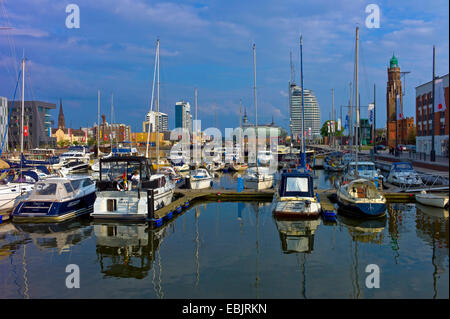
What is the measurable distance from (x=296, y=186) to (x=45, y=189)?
1628 centimetres

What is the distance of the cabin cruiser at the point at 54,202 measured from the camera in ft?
77.7

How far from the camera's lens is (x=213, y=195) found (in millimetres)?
32688

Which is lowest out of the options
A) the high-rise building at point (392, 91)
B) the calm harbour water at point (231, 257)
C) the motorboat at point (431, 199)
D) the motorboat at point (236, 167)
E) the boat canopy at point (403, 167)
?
the calm harbour water at point (231, 257)

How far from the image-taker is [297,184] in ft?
82.3

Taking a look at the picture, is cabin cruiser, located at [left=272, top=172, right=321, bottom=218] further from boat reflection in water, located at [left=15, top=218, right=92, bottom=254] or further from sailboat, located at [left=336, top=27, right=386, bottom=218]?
boat reflection in water, located at [left=15, top=218, right=92, bottom=254]

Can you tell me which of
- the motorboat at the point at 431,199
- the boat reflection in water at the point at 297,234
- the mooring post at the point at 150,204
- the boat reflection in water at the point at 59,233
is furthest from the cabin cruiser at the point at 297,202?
the boat reflection in water at the point at 59,233

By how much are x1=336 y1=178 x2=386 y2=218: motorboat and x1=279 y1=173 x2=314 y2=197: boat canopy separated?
8.61 ft

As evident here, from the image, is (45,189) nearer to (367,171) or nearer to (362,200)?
(362,200)

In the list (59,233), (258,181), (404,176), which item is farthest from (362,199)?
(59,233)

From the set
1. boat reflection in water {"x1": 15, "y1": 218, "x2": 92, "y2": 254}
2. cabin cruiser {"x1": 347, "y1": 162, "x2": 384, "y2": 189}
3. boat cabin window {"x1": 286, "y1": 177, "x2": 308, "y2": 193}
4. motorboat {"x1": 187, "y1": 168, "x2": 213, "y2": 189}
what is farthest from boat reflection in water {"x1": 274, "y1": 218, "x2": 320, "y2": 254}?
cabin cruiser {"x1": 347, "y1": 162, "x2": 384, "y2": 189}

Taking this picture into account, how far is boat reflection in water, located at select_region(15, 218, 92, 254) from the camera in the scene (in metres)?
19.7

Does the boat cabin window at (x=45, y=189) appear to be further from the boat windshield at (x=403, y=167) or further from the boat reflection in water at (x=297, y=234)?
the boat windshield at (x=403, y=167)

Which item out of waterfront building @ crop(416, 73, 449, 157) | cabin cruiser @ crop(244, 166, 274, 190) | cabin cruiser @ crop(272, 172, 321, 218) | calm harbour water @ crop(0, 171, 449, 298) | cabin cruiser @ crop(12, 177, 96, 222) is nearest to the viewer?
calm harbour water @ crop(0, 171, 449, 298)

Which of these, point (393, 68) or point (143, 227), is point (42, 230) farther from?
point (393, 68)
